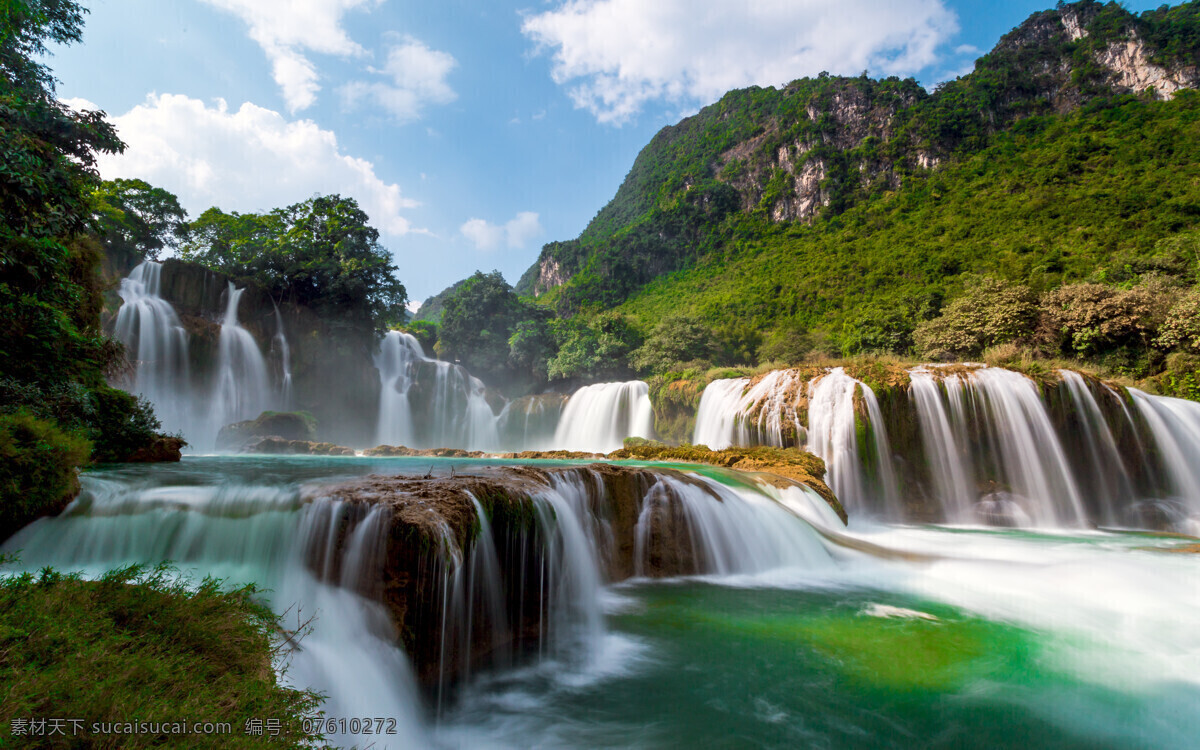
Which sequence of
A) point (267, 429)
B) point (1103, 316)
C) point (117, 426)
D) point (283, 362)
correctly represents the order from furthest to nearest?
point (283, 362)
point (267, 429)
point (1103, 316)
point (117, 426)

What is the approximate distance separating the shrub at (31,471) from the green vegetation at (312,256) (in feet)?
80.3

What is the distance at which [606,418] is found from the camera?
25.4 meters

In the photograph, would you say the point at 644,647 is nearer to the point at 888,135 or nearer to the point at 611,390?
the point at 611,390

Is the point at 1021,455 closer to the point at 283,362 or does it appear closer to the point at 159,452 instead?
the point at 159,452

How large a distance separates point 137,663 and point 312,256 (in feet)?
98.9

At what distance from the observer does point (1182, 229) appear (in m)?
23.3

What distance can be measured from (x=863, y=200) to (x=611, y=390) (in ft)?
147

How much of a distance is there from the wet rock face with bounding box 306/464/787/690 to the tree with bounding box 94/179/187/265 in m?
27.5

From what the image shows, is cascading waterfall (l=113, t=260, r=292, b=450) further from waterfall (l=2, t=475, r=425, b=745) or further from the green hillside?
the green hillside

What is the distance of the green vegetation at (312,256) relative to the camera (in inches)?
1040

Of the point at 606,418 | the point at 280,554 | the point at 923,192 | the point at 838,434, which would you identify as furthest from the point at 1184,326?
the point at 923,192

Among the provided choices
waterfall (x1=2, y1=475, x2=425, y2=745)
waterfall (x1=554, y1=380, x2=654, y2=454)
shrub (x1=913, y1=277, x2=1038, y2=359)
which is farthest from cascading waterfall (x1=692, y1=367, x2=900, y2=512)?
waterfall (x1=2, y1=475, x2=425, y2=745)

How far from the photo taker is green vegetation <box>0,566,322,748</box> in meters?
1.74

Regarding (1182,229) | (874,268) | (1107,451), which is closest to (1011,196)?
(874,268)
